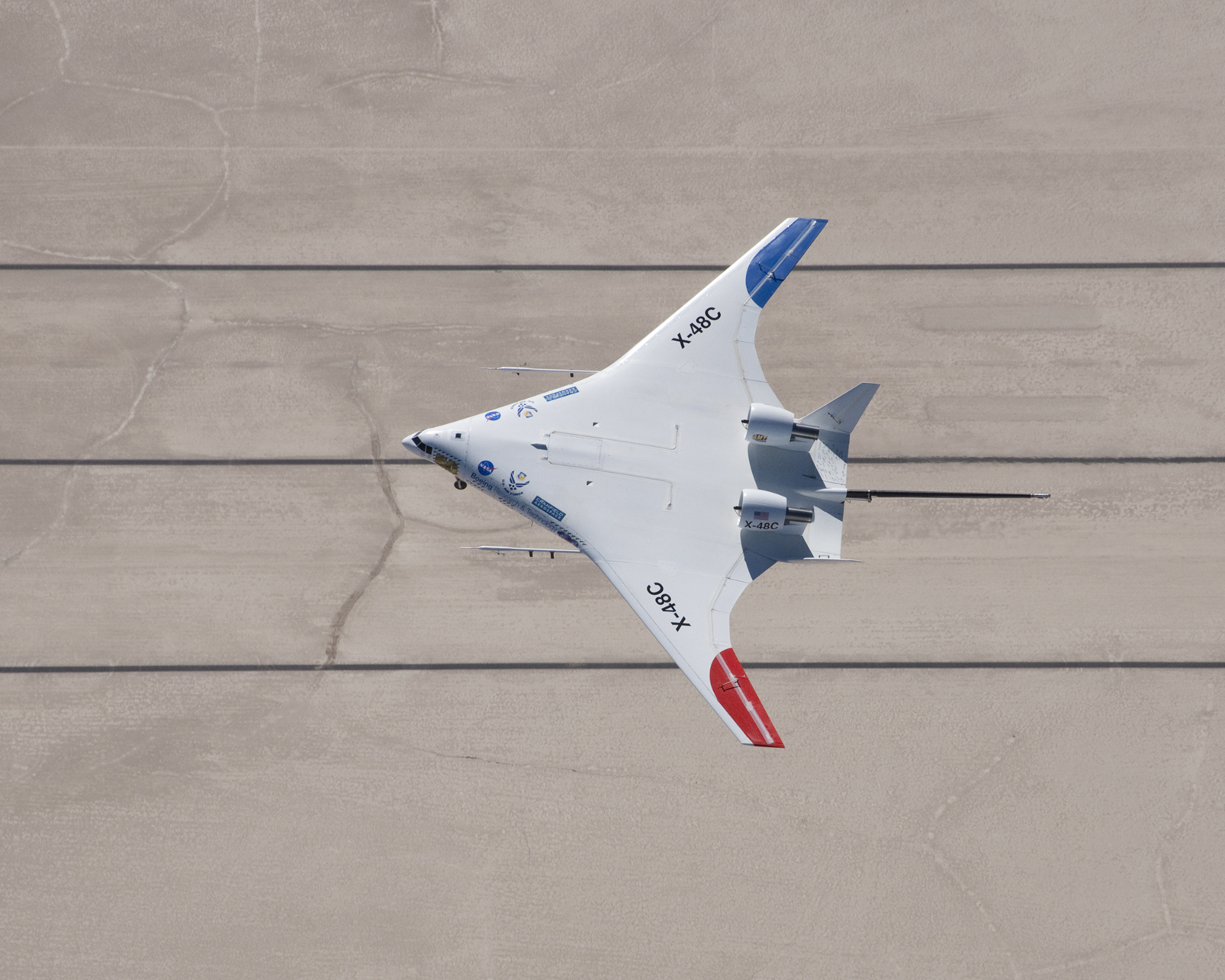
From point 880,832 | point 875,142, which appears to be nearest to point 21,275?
point 875,142

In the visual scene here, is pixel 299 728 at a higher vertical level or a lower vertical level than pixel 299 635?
lower

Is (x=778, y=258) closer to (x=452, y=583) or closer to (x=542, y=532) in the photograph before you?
(x=542, y=532)

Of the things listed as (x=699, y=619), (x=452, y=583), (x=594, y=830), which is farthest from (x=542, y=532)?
(x=594, y=830)

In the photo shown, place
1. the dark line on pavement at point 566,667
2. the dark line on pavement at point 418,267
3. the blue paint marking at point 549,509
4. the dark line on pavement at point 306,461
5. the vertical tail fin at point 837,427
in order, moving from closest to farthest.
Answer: the vertical tail fin at point 837,427 → the blue paint marking at point 549,509 → the dark line on pavement at point 566,667 → the dark line on pavement at point 306,461 → the dark line on pavement at point 418,267

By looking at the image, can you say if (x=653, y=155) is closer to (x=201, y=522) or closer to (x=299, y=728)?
(x=201, y=522)

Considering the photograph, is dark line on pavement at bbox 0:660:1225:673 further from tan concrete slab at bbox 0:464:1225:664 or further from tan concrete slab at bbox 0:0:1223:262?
tan concrete slab at bbox 0:0:1223:262

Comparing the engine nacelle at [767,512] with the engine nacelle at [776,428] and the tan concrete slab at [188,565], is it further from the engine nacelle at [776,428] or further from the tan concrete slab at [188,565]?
the tan concrete slab at [188,565]

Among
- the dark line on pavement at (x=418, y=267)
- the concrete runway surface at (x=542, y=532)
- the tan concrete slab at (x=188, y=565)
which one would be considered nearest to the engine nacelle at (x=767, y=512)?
the concrete runway surface at (x=542, y=532)
